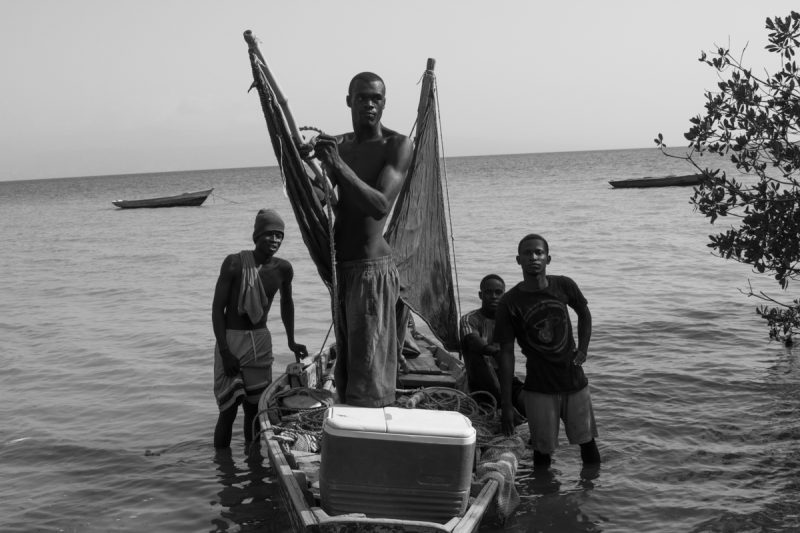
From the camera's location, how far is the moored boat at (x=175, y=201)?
43.2m

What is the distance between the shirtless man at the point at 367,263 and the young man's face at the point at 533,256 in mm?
896

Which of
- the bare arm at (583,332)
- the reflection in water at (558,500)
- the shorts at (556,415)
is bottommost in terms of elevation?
the reflection in water at (558,500)

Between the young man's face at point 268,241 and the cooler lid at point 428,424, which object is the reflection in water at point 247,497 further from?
the cooler lid at point 428,424

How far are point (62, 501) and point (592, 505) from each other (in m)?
4.04

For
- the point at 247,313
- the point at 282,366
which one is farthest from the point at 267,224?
the point at 282,366

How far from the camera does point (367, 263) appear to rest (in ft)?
16.1

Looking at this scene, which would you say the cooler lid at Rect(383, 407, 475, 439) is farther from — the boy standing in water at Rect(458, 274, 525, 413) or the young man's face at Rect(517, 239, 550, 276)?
the boy standing in water at Rect(458, 274, 525, 413)

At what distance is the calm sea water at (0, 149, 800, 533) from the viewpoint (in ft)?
19.8

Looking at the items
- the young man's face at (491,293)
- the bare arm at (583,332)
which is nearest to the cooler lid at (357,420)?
the bare arm at (583,332)

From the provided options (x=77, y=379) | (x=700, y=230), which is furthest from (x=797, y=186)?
(x=700, y=230)

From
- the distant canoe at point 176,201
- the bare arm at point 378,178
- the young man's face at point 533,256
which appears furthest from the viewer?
the distant canoe at point 176,201

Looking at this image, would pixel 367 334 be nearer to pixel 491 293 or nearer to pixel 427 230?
pixel 491 293

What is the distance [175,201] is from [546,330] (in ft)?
133

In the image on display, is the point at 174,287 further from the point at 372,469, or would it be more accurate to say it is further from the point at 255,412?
the point at 372,469
